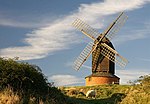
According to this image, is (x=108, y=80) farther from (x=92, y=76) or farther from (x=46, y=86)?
(x=46, y=86)

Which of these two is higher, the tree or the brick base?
the brick base

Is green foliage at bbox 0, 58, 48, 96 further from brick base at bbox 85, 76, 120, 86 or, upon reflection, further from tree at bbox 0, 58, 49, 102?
brick base at bbox 85, 76, 120, 86

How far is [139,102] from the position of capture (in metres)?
20.9

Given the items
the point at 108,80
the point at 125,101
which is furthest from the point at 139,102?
the point at 108,80

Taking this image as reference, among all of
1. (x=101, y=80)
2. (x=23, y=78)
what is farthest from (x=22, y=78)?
(x=101, y=80)

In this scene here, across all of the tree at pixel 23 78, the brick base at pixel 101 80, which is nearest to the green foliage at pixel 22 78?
the tree at pixel 23 78

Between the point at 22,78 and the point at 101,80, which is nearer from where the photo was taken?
the point at 22,78

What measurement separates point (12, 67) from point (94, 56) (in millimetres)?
32853

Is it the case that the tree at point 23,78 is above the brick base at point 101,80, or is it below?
below

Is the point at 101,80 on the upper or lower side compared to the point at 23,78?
upper

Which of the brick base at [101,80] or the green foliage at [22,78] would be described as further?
the brick base at [101,80]

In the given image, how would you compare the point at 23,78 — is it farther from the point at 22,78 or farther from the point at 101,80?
the point at 101,80

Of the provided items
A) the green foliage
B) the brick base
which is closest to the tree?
the green foliage

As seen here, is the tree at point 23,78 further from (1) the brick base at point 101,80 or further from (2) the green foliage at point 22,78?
(1) the brick base at point 101,80
